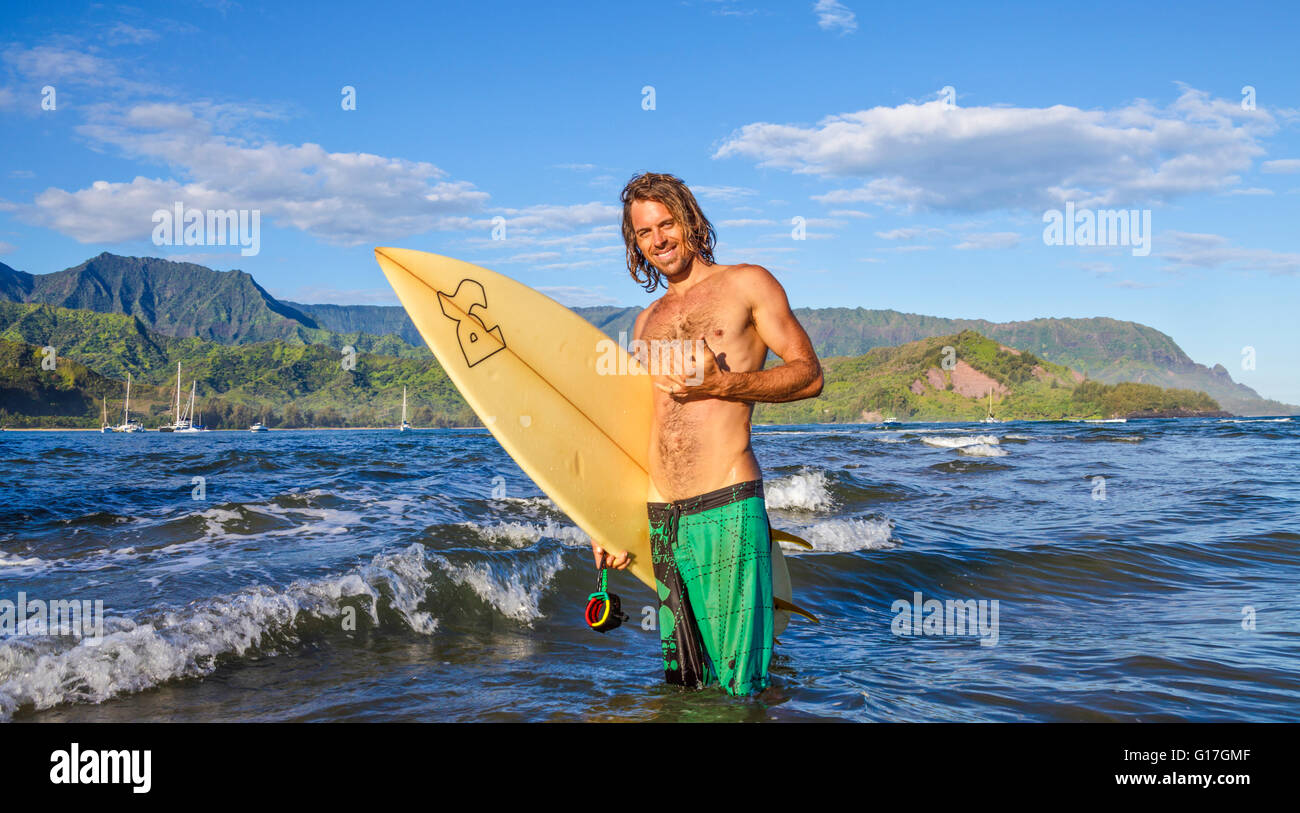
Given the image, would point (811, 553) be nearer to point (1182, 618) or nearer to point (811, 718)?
point (1182, 618)

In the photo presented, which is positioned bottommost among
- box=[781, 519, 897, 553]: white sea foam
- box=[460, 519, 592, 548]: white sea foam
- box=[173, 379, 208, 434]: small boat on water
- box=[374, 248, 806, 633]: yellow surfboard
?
box=[173, 379, 208, 434]: small boat on water

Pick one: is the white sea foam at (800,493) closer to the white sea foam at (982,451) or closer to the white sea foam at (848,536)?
the white sea foam at (848,536)

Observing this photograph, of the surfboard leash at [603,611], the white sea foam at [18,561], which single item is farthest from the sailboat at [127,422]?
the surfboard leash at [603,611]

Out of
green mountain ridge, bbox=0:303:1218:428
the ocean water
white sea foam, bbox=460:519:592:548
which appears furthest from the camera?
green mountain ridge, bbox=0:303:1218:428

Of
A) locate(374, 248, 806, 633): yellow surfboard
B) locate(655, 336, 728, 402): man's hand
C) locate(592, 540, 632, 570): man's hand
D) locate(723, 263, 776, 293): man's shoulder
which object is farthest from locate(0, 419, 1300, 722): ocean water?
locate(723, 263, 776, 293): man's shoulder

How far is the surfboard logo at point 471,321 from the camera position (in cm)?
356

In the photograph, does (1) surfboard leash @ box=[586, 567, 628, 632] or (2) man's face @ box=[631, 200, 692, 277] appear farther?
(1) surfboard leash @ box=[586, 567, 628, 632]

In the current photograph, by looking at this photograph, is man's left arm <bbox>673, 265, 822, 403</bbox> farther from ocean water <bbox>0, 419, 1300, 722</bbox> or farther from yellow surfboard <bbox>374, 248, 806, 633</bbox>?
ocean water <bbox>0, 419, 1300, 722</bbox>

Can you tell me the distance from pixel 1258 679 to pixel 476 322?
4.49m

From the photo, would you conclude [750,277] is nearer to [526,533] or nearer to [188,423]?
[526,533]

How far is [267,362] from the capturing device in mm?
108812

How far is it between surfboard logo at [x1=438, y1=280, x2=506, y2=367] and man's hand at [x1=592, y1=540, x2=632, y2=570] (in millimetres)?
1107

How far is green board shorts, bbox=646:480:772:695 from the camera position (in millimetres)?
2793
